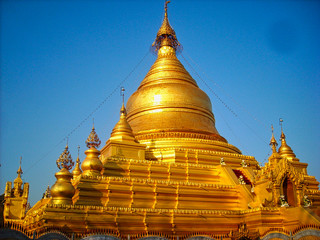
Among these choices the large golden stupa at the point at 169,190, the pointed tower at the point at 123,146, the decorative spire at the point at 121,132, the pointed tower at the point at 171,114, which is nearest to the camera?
the large golden stupa at the point at 169,190

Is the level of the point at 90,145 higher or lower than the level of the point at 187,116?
lower

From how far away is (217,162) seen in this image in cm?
2052

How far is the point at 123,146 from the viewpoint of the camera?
18922 millimetres

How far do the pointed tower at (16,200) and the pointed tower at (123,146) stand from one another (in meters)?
5.78

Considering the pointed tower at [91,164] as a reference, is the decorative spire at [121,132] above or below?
above

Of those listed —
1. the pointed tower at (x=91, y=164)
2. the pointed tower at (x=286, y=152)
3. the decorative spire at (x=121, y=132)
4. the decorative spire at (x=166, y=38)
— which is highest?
the decorative spire at (x=166, y=38)

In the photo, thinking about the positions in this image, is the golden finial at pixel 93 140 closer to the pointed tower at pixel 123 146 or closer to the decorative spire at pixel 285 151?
the pointed tower at pixel 123 146

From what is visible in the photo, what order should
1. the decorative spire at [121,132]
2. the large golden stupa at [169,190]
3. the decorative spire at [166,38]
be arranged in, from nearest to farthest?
1. the large golden stupa at [169,190]
2. the decorative spire at [121,132]
3. the decorative spire at [166,38]

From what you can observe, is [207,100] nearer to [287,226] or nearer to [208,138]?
[208,138]

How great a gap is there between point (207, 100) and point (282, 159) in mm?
10423

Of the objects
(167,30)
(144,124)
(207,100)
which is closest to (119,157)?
(144,124)

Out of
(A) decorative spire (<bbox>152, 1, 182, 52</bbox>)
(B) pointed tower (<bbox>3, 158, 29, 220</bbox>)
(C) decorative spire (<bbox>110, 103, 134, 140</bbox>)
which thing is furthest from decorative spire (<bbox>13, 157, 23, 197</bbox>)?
(A) decorative spire (<bbox>152, 1, 182, 52</bbox>)

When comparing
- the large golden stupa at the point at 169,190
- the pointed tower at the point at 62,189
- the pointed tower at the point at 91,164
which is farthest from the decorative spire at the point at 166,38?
the pointed tower at the point at 62,189

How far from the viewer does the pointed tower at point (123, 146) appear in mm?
18672
